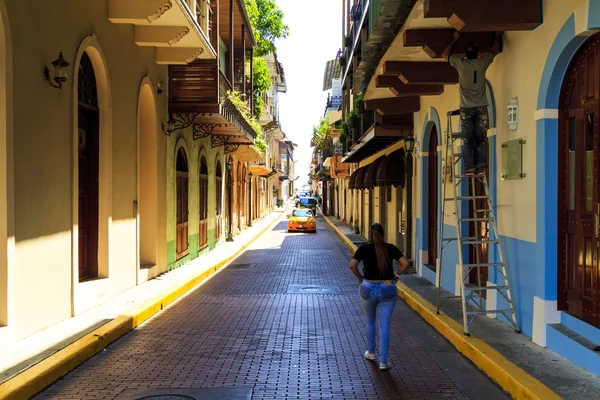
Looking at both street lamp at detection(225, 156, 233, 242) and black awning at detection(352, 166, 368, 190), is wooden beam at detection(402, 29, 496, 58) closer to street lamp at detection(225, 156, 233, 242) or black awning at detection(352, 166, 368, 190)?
black awning at detection(352, 166, 368, 190)

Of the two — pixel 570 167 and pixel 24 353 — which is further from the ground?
pixel 570 167

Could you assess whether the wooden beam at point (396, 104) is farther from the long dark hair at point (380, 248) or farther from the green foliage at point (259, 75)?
the green foliage at point (259, 75)

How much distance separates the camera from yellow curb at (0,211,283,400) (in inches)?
226

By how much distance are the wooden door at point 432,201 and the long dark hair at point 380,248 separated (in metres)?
6.96

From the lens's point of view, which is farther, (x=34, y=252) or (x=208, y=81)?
(x=208, y=81)

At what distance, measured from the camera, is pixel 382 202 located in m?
23.6

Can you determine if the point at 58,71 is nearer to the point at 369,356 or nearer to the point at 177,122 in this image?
the point at 369,356

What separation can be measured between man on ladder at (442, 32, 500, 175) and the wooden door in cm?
482

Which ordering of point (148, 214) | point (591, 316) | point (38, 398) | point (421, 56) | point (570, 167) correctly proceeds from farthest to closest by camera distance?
point (148, 214) < point (421, 56) < point (570, 167) < point (591, 316) < point (38, 398)

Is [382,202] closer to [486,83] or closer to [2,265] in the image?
[486,83]

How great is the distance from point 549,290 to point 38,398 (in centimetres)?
558

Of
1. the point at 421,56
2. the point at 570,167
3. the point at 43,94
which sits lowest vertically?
the point at 570,167

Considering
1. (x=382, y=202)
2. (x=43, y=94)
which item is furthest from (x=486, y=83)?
(x=382, y=202)

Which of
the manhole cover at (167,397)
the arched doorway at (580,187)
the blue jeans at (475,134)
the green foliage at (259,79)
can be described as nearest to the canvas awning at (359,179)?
the green foliage at (259,79)
